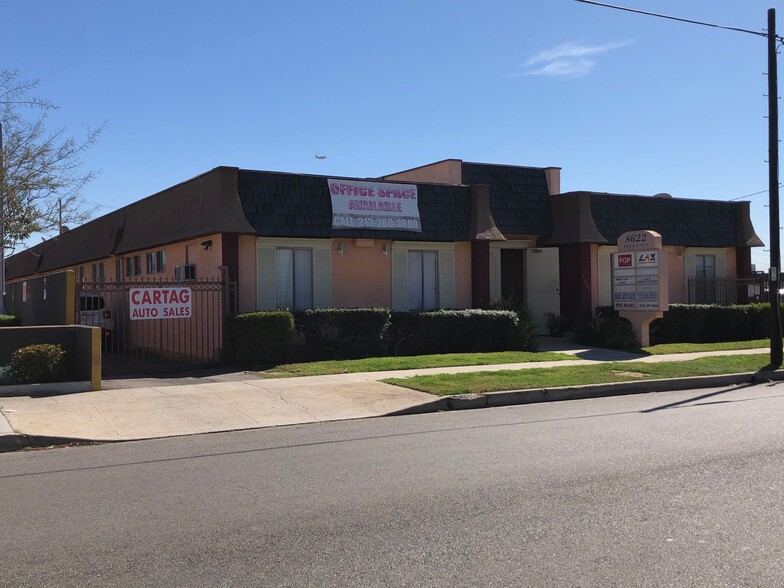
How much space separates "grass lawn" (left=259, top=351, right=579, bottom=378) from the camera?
15430 mm

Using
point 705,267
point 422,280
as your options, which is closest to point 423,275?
point 422,280

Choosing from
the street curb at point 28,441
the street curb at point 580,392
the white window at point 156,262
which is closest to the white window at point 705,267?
the street curb at point 580,392

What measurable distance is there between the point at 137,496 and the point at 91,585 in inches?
85.4

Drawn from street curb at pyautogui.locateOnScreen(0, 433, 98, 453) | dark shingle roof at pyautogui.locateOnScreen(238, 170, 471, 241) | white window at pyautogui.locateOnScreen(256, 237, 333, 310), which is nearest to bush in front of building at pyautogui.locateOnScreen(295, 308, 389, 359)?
white window at pyautogui.locateOnScreen(256, 237, 333, 310)

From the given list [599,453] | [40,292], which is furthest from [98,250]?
[599,453]

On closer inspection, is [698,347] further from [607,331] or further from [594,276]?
[594,276]

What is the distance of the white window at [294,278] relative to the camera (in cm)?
1914

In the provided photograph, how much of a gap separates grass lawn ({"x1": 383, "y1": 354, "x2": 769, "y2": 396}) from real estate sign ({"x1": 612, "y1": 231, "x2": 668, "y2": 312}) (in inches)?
130

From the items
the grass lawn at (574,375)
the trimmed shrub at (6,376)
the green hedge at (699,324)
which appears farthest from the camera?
the green hedge at (699,324)

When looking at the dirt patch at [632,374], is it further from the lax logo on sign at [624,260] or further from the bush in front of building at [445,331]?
the lax logo on sign at [624,260]

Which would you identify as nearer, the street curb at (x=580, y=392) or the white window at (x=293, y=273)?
the street curb at (x=580, y=392)

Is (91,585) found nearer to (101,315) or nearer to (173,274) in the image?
(173,274)

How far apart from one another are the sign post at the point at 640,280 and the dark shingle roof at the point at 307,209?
Result: 4.60 metres

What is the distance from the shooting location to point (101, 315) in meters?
23.4
